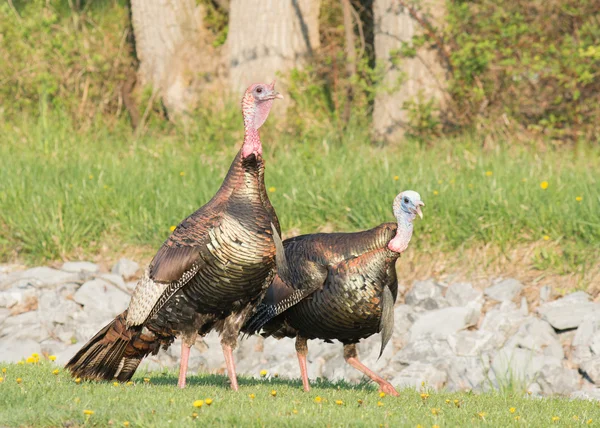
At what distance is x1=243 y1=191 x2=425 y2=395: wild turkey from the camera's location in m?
6.16

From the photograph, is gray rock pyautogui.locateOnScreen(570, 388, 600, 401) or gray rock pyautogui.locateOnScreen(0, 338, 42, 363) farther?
gray rock pyautogui.locateOnScreen(0, 338, 42, 363)

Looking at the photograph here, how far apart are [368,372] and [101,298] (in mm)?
3555

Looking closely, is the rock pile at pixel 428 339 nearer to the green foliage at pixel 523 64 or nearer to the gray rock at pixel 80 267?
the gray rock at pixel 80 267

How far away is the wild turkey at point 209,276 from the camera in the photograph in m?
5.68

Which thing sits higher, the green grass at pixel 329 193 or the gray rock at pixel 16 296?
the green grass at pixel 329 193

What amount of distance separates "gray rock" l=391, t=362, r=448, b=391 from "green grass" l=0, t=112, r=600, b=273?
1.64 meters

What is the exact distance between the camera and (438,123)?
12570 millimetres

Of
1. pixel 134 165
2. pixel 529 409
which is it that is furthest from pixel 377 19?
pixel 529 409

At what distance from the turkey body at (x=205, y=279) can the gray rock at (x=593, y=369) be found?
3284mm

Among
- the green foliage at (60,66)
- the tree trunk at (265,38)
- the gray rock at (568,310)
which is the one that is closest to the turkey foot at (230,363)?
the gray rock at (568,310)

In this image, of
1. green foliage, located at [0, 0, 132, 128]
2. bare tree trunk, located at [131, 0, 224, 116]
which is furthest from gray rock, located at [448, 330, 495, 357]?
green foliage, located at [0, 0, 132, 128]

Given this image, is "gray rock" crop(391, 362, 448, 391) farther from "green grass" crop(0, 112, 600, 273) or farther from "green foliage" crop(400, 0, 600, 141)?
"green foliage" crop(400, 0, 600, 141)

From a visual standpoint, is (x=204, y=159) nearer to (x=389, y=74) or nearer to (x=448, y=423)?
(x=389, y=74)

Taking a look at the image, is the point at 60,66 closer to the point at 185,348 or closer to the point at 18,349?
the point at 18,349
